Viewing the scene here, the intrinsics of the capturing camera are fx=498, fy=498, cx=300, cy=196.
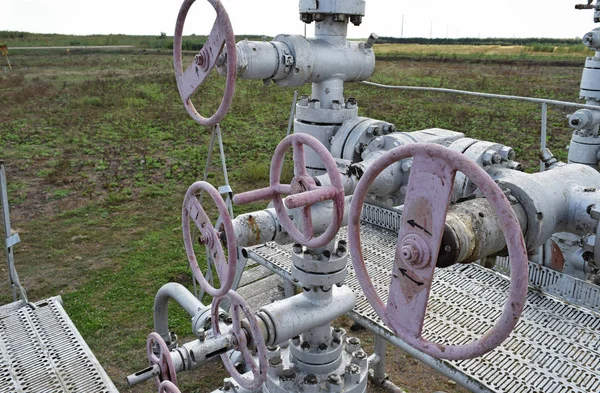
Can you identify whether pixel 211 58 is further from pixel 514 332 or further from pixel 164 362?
pixel 514 332

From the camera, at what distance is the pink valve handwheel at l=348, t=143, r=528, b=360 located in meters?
0.84

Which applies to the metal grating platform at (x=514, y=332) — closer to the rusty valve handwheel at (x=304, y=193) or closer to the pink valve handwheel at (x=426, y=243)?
the rusty valve handwheel at (x=304, y=193)

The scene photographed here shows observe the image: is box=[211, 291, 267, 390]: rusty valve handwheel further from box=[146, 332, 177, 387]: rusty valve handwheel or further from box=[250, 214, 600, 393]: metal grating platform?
box=[250, 214, 600, 393]: metal grating platform

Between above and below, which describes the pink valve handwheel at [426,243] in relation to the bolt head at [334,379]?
above

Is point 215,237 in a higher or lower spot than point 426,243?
lower

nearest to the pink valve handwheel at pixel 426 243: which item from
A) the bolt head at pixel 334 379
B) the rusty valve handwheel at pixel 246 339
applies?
the rusty valve handwheel at pixel 246 339

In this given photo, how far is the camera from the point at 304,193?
1360 millimetres

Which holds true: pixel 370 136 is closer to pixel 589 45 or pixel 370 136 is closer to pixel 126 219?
pixel 589 45

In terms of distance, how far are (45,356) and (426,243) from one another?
6.23 feet

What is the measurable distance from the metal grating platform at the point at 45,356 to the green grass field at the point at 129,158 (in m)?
0.80

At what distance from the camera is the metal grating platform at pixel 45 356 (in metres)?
1.99

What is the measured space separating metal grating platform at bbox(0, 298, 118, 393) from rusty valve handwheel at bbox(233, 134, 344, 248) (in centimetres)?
104

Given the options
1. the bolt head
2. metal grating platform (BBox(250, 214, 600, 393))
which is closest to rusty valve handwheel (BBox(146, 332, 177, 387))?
the bolt head

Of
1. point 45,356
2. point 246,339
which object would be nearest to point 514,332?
point 246,339
